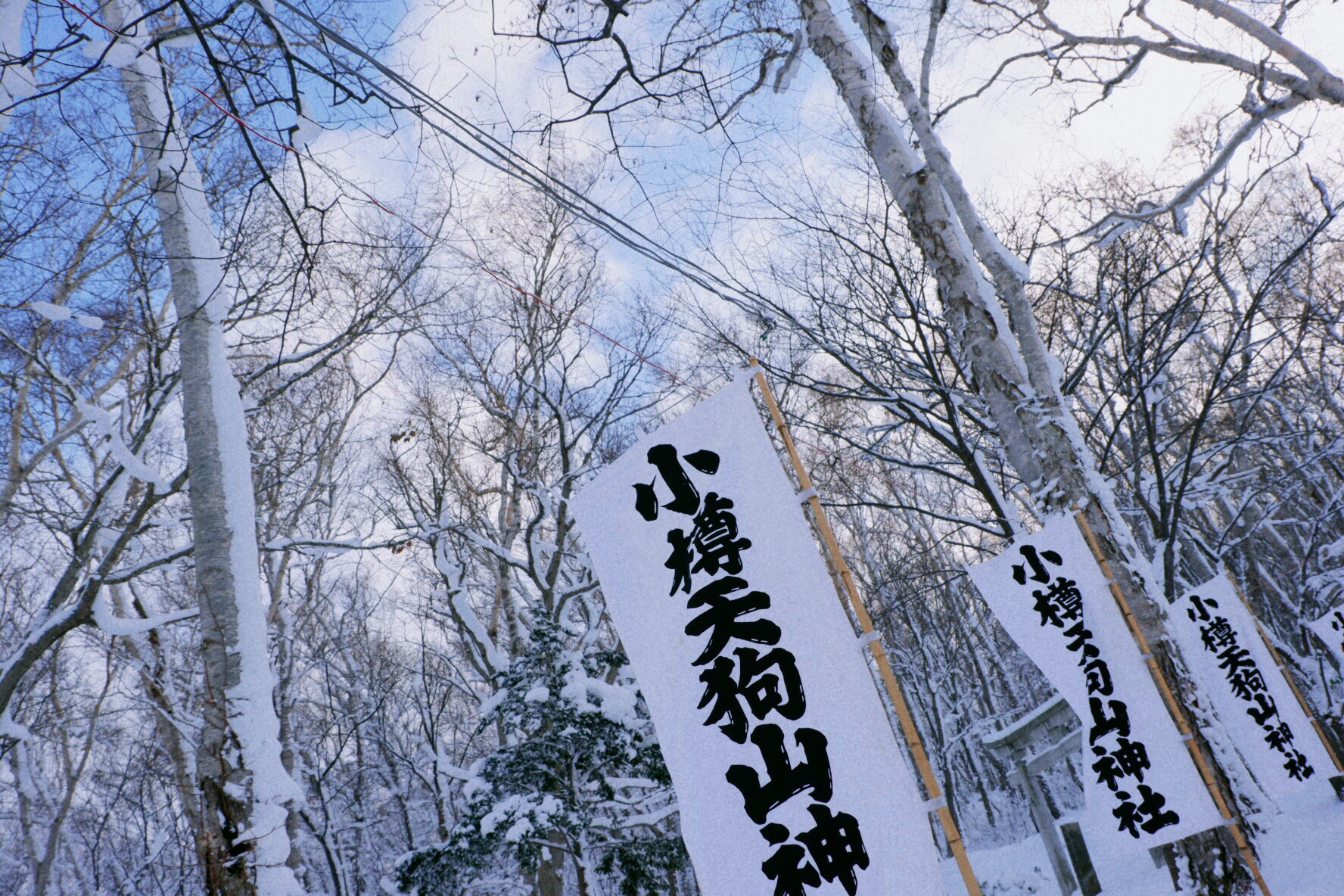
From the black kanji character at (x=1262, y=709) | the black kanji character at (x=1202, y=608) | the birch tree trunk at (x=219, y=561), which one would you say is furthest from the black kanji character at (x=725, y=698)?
the black kanji character at (x=1262, y=709)

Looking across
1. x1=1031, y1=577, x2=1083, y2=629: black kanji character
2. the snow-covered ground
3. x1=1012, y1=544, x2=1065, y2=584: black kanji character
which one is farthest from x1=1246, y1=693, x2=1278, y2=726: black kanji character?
x1=1012, y1=544, x2=1065, y2=584: black kanji character

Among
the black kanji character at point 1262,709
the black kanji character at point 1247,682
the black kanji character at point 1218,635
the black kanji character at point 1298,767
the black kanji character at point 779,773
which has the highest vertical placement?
the black kanji character at point 779,773

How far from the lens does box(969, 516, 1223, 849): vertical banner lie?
4375 millimetres

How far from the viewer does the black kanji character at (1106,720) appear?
4.60m

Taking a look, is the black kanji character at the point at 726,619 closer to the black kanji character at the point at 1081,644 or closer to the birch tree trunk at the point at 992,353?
the birch tree trunk at the point at 992,353

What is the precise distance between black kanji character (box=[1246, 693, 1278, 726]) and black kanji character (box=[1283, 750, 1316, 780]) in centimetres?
40

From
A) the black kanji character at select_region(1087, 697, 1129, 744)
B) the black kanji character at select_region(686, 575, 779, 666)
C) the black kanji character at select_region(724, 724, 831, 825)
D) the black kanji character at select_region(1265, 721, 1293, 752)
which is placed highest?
the black kanji character at select_region(686, 575, 779, 666)

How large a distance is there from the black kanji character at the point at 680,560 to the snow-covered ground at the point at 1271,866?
369cm

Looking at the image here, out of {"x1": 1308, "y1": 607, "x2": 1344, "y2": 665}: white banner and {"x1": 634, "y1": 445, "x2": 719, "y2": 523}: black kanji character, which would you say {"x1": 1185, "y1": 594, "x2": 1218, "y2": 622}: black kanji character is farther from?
{"x1": 634, "y1": 445, "x2": 719, "y2": 523}: black kanji character

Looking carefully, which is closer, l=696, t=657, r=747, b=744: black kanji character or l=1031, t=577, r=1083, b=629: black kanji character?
l=696, t=657, r=747, b=744: black kanji character

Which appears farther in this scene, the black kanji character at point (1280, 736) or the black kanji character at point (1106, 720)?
the black kanji character at point (1280, 736)

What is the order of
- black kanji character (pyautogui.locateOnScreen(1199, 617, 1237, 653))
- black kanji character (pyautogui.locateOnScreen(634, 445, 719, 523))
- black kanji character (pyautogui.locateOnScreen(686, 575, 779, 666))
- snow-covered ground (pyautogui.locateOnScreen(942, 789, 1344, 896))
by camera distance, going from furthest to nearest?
1. black kanji character (pyautogui.locateOnScreen(1199, 617, 1237, 653))
2. snow-covered ground (pyautogui.locateOnScreen(942, 789, 1344, 896))
3. black kanji character (pyautogui.locateOnScreen(634, 445, 719, 523))
4. black kanji character (pyautogui.locateOnScreen(686, 575, 779, 666))

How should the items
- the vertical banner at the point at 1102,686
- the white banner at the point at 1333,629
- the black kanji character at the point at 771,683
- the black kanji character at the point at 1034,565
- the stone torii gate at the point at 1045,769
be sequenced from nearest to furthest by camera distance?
1. the black kanji character at the point at 771,683
2. the vertical banner at the point at 1102,686
3. the black kanji character at the point at 1034,565
4. the white banner at the point at 1333,629
5. the stone torii gate at the point at 1045,769

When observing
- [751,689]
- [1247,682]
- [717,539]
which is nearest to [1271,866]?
[1247,682]
